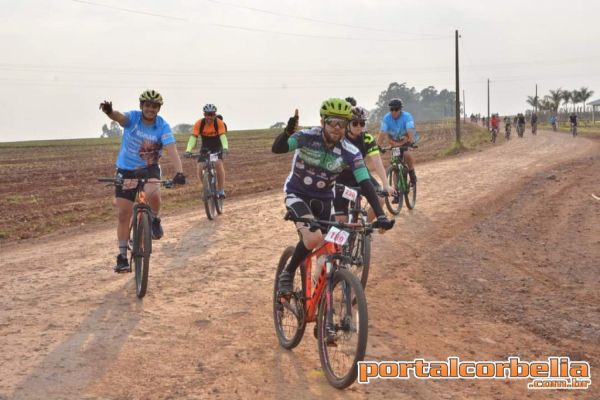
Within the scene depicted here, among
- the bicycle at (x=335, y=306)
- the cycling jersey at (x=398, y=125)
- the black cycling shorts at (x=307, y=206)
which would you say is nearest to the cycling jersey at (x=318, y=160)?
the black cycling shorts at (x=307, y=206)

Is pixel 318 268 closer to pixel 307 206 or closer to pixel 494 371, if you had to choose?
pixel 307 206

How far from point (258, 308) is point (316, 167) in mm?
2048

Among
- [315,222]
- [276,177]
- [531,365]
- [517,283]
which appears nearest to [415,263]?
[517,283]

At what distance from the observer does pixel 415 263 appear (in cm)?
876

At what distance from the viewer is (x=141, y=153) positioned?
7.41 m

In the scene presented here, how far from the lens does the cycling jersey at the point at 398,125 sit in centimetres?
1161

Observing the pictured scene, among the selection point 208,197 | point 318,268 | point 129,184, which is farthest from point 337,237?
point 208,197

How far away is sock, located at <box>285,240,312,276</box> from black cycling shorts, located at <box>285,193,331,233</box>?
9.5 inches

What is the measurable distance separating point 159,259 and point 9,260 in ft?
8.08

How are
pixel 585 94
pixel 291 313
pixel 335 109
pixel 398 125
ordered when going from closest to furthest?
1. pixel 335 109
2. pixel 291 313
3. pixel 398 125
4. pixel 585 94

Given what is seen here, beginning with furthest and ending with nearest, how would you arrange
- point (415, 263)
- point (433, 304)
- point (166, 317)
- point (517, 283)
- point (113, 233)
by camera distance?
point (113, 233) → point (415, 263) → point (517, 283) → point (433, 304) → point (166, 317)

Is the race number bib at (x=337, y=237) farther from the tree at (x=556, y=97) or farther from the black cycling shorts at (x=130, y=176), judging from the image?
the tree at (x=556, y=97)

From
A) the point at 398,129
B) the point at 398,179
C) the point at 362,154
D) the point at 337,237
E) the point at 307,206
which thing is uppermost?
the point at 398,129

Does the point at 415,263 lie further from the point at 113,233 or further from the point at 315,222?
the point at 113,233
